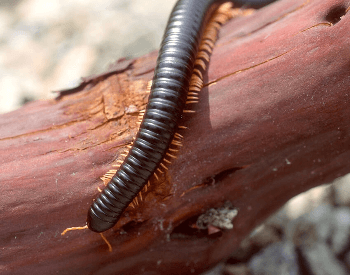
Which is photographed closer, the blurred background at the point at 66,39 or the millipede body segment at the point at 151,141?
the millipede body segment at the point at 151,141

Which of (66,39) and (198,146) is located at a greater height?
(66,39)

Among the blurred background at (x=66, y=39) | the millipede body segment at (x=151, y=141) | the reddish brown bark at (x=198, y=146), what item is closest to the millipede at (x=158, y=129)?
the millipede body segment at (x=151, y=141)

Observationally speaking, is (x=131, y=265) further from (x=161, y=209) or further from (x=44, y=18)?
(x=44, y=18)

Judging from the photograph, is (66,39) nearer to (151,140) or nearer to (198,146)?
(151,140)

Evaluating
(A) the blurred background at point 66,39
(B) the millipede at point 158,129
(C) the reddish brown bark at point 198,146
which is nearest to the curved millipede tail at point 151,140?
(B) the millipede at point 158,129

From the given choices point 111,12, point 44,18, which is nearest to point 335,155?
point 111,12

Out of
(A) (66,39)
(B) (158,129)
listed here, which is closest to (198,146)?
(B) (158,129)

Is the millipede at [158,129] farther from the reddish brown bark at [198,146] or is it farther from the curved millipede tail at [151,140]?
the reddish brown bark at [198,146]

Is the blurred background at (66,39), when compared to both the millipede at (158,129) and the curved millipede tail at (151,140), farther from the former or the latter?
the curved millipede tail at (151,140)
